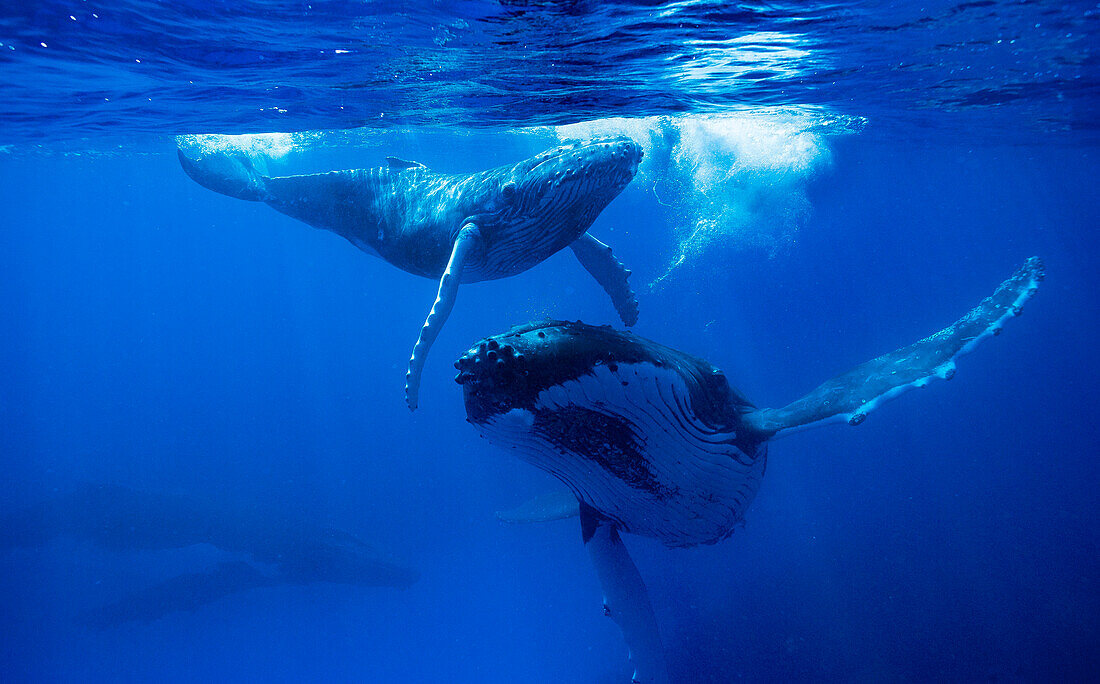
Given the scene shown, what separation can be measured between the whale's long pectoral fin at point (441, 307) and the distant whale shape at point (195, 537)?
2160cm

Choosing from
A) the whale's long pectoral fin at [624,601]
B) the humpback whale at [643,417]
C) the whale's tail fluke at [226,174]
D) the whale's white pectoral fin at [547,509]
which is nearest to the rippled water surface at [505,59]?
the whale's tail fluke at [226,174]

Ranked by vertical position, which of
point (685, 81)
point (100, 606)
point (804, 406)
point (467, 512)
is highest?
point (685, 81)

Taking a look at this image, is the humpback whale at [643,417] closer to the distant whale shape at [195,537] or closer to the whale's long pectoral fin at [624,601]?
the whale's long pectoral fin at [624,601]

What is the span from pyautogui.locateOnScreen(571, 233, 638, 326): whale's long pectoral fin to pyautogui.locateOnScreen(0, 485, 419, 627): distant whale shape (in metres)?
21.0

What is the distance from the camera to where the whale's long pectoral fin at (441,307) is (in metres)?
6.76

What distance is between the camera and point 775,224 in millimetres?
39562

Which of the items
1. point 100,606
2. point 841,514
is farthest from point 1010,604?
point 100,606

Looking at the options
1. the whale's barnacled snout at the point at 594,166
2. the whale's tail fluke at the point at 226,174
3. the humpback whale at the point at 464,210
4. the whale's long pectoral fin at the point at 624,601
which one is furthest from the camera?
the whale's tail fluke at the point at 226,174

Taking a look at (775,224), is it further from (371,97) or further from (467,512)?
(371,97)

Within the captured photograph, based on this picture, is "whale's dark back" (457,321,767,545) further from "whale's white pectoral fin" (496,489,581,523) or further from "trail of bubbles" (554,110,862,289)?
"trail of bubbles" (554,110,862,289)

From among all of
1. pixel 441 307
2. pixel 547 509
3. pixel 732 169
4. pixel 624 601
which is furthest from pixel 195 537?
pixel 732 169

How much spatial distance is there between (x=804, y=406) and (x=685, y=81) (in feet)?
36.0

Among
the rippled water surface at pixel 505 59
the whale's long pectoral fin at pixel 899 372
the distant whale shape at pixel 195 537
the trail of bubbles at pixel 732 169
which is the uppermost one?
the rippled water surface at pixel 505 59

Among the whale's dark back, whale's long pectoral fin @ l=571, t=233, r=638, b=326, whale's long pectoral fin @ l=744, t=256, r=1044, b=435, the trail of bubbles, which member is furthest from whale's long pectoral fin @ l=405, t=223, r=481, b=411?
the trail of bubbles
